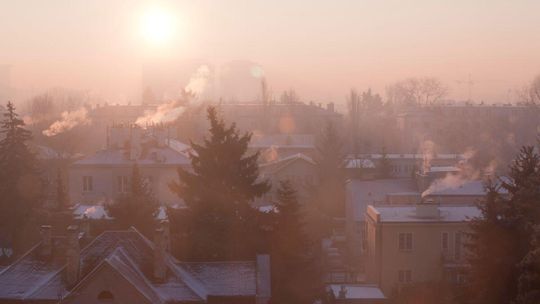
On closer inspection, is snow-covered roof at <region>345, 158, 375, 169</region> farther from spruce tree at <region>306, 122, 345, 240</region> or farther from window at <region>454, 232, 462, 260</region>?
window at <region>454, 232, 462, 260</region>

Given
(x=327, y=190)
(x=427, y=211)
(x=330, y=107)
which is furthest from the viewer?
(x=330, y=107)

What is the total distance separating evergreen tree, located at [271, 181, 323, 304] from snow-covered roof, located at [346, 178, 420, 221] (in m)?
12.1

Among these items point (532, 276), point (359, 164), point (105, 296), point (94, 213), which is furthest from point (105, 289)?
point (359, 164)

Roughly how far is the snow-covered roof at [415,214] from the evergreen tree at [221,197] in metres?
5.94

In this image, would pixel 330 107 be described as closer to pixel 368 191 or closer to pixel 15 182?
pixel 368 191

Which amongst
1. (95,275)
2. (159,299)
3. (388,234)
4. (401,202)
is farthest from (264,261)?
(401,202)

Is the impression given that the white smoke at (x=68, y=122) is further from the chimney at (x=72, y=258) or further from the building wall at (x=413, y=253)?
the chimney at (x=72, y=258)

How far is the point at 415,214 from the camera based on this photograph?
3200 centimetres

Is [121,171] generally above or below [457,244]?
above

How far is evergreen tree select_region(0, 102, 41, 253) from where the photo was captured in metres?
34.5

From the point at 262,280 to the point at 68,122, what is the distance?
62913 mm

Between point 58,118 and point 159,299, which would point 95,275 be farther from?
point 58,118

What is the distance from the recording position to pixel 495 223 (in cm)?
2258

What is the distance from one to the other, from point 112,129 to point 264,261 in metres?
29.2
